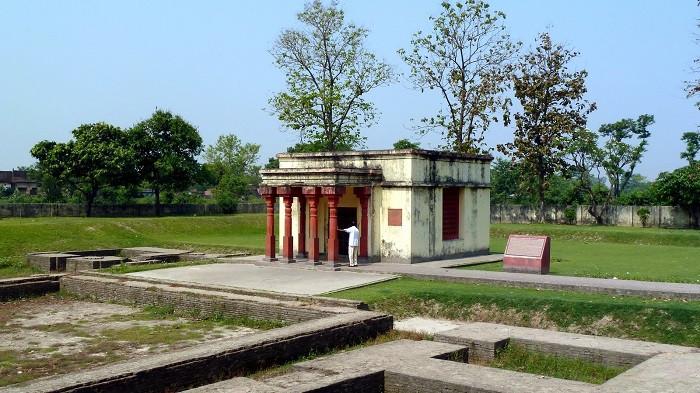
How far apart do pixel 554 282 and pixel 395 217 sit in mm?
5943

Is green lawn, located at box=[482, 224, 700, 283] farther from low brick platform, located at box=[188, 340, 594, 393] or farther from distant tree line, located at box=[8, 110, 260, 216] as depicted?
distant tree line, located at box=[8, 110, 260, 216]

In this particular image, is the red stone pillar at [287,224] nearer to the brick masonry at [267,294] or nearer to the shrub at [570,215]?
the brick masonry at [267,294]

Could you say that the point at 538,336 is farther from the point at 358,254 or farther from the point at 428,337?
the point at 358,254

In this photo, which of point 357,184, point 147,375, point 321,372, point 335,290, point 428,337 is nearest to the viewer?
point 147,375

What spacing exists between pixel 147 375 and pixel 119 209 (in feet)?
120

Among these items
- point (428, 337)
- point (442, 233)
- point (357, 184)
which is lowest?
point (428, 337)

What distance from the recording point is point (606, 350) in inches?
395

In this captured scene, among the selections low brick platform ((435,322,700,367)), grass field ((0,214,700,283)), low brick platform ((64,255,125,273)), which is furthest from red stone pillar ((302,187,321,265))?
low brick platform ((435,322,700,367))

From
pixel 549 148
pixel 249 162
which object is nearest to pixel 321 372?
pixel 549 148

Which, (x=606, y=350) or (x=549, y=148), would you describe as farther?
(x=549, y=148)

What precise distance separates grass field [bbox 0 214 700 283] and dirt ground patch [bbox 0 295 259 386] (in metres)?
7.14

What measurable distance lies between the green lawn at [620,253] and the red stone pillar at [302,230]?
539cm

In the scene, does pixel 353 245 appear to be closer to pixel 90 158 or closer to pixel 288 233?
pixel 288 233

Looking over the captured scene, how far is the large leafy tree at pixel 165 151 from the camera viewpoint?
145 feet
